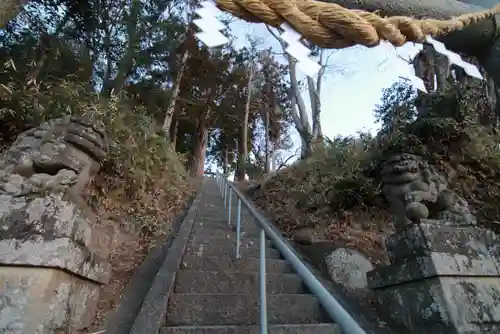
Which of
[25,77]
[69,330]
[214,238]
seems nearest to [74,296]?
[69,330]

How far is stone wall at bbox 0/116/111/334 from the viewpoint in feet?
5.03

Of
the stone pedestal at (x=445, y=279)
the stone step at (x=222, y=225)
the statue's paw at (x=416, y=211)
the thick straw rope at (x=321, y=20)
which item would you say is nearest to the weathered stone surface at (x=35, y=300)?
the thick straw rope at (x=321, y=20)

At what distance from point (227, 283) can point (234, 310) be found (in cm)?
36

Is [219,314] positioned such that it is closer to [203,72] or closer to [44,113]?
[44,113]

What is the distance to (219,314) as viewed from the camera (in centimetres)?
212

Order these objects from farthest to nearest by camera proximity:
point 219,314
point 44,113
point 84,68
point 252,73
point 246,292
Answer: point 252,73, point 84,68, point 44,113, point 246,292, point 219,314

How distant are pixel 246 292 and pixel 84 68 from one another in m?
4.59

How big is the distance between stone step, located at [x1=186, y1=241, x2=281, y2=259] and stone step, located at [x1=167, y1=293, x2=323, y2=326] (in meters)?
0.85

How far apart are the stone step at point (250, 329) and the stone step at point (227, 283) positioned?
1.66 feet

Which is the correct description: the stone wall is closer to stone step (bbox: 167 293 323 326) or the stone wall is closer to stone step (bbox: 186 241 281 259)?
stone step (bbox: 167 293 323 326)

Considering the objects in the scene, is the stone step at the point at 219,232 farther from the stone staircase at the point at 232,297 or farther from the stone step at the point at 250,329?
the stone step at the point at 250,329

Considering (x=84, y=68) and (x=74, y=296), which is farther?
(x=84, y=68)

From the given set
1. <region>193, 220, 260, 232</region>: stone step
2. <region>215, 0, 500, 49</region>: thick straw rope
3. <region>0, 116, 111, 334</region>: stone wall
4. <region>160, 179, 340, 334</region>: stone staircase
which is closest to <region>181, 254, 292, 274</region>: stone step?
<region>160, 179, 340, 334</region>: stone staircase

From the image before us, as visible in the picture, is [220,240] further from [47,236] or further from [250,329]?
[47,236]
